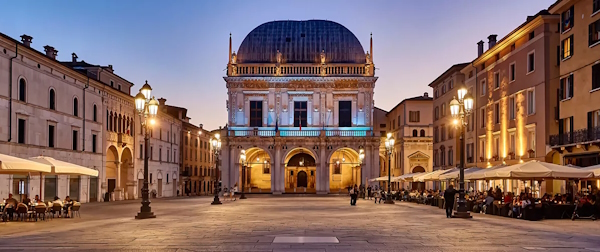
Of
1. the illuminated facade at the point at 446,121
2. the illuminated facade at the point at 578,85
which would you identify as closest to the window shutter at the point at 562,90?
the illuminated facade at the point at 578,85

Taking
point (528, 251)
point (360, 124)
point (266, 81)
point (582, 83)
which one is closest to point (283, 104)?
point (266, 81)

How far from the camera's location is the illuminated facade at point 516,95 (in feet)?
135

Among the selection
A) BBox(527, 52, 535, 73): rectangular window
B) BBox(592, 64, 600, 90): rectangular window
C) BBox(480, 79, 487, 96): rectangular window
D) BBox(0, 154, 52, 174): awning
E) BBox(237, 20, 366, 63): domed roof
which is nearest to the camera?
BBox(0, 154, 52, 174): awning

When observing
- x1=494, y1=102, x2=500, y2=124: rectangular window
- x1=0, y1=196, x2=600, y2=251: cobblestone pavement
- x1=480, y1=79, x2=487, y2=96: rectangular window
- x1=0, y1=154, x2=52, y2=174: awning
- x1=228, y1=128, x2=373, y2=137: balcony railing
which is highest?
x1=480, y1=79, x2=487, y2=96: rectangular window

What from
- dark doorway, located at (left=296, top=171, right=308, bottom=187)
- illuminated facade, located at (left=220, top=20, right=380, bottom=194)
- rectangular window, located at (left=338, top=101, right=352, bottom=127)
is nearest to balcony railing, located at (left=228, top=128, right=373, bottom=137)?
illuminated facade, located at (left=220, top=20, right=380, bottom=194)

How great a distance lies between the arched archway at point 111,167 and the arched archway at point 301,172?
29.1 metres

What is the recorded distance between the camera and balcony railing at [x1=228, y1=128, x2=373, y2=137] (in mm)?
79125

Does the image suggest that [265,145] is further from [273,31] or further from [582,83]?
[582,83]

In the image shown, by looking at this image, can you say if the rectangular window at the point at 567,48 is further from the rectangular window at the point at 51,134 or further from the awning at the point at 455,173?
the rectangular window at the point at 51,134

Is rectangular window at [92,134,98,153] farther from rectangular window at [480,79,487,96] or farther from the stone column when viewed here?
rectangular window at [480,79,487,96]

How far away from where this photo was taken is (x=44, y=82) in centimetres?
4416

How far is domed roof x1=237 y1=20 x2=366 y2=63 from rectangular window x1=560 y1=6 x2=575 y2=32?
145 ft

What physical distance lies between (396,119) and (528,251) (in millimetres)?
75871

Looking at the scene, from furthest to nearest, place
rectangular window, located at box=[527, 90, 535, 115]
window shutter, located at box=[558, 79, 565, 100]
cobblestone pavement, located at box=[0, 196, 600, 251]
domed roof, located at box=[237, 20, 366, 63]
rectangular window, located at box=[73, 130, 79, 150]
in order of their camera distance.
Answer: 1. domed roof, located at box=[237, 20, 366, 63]
2. rectangular window, located at box=[73, 130, 79, 150]
3. rectangular window, located at box=[527, 90, 535, 115]
4. window shutter, located at box=[558, 79, 565, 100]
5. cobblestone pavement, located at box=[0, 196, 600, 251]
